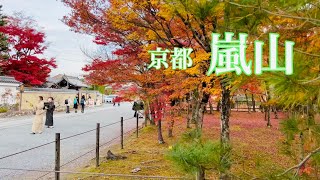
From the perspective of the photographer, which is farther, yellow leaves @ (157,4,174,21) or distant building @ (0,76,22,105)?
distant building @ (0,76,22,105)

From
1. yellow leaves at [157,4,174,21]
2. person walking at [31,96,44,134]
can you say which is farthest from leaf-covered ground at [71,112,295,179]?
person walking at [31,96,44,134]

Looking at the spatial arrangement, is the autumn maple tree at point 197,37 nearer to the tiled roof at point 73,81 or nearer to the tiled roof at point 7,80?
the tiled roof at point 7,80

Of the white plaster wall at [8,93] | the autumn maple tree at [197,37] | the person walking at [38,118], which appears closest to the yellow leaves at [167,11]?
the autumn maple tree at [197,37]

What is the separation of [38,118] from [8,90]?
45.9ft

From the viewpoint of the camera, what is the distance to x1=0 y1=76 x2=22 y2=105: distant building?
25.1 metres

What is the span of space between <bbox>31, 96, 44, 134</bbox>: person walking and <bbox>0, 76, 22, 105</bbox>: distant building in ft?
42.3

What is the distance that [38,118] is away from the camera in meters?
13.6

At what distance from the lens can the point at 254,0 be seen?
2.49m

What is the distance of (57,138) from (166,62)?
3075mm

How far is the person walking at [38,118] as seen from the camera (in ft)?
43.7

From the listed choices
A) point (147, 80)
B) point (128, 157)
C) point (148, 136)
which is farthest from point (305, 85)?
point (148, 136)

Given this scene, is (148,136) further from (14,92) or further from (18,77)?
(18,77)

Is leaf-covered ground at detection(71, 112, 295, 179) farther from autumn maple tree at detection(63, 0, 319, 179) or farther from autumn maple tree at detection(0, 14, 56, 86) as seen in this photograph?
autumn maple tree at detection(0, 14, 56, 86)

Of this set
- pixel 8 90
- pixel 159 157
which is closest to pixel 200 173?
pixel 159 157
